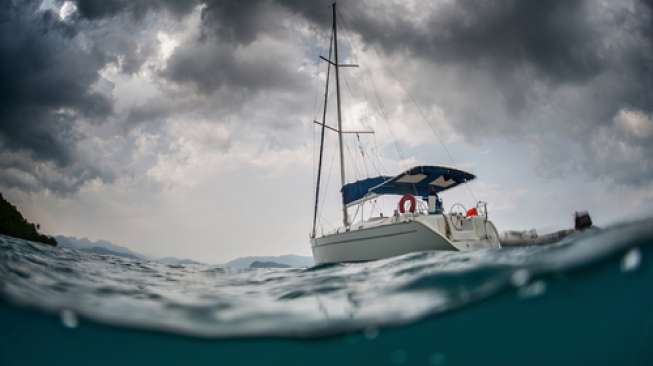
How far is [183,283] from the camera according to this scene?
689cm

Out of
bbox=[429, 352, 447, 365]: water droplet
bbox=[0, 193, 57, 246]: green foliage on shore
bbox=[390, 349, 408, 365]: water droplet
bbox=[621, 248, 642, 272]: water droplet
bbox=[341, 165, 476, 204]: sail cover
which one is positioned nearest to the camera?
bbox=[621, 248, 642, 272]: water droplet

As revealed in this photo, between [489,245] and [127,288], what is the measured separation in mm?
11652

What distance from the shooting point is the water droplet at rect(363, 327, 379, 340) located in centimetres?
482

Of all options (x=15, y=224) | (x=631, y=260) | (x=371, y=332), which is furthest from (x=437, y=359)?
(x=15, y=224)

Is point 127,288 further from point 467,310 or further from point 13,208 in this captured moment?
point 13,208

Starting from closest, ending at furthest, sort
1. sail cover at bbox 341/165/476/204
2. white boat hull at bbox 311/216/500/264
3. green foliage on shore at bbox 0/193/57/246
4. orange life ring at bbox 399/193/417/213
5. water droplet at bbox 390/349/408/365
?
water droplet at bbox 390/349/408/365 < white boat hull at bbox 311/216/500/264 < orange life ring at bbox 399/193/417/213 < sail cover at bbox 341/165/476/204 < green foliage on shore at bbox 0/193/57/246

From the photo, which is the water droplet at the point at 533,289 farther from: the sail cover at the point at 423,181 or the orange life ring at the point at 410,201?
the sail cover at the point at 423,181

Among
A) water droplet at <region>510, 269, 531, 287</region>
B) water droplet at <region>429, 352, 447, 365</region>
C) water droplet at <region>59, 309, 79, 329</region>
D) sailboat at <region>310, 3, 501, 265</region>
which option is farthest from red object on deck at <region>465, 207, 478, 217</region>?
water droplet at <region>59, 309, 79, 329</region>

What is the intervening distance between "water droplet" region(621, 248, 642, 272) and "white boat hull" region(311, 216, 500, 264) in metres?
6.10

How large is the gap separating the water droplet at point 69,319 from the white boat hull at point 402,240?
362 inches

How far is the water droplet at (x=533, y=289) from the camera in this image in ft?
15.5

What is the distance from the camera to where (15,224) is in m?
26.6

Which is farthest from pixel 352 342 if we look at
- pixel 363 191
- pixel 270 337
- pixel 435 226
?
pixel 363 191

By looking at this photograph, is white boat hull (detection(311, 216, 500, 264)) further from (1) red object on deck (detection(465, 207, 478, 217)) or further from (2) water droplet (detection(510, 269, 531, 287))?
(2) water droplet (detection(510, 269, 531, 287))
